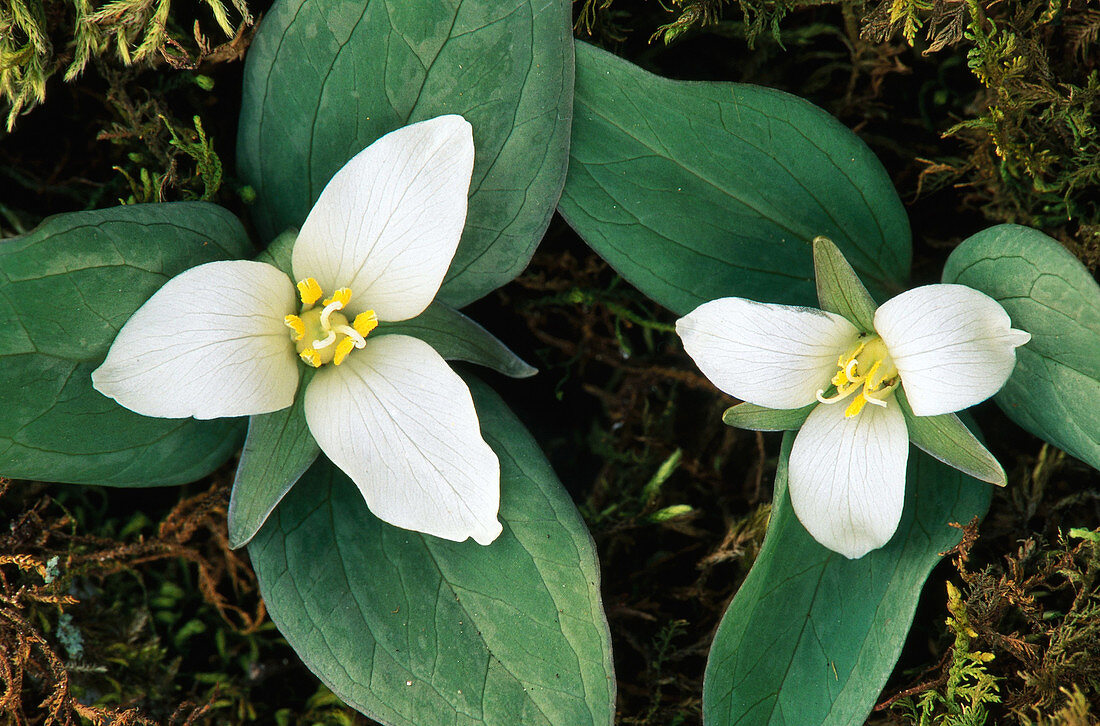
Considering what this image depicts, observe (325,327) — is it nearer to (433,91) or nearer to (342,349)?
(342,349)

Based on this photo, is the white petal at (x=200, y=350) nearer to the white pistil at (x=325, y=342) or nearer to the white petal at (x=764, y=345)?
the white pistil at (x=325, y=342)

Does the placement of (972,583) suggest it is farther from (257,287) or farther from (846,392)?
(257,287)

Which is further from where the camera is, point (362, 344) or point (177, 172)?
point (177, 172)

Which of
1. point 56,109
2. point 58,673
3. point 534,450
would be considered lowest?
point 58,673

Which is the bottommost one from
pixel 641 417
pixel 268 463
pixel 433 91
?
pixel 641 417

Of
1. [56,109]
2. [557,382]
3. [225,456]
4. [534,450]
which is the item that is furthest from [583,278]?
[56,109]

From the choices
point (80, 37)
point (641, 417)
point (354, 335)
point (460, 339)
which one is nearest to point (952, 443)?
point (641, 417)

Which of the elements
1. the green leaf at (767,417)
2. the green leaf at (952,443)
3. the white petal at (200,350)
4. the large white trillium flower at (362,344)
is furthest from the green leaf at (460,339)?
the green leaf at (952,443)
